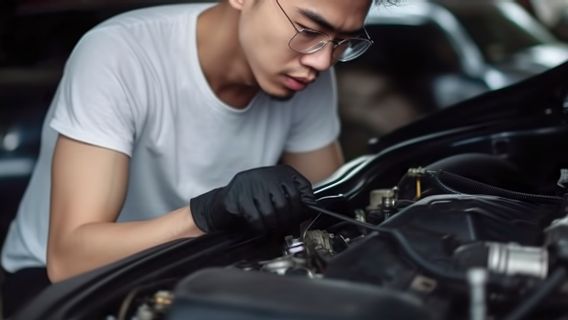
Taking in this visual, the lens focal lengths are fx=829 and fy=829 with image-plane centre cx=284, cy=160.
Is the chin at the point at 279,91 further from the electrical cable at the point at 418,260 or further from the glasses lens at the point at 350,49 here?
the electrical cable at the point at 418,260

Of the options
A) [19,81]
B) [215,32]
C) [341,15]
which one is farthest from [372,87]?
[341,15]

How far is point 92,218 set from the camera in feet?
4.45

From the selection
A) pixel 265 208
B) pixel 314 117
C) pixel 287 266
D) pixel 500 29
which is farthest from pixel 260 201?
pixel 500 29

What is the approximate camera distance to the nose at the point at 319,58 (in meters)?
1.39

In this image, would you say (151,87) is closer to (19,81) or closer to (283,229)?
(283,229)

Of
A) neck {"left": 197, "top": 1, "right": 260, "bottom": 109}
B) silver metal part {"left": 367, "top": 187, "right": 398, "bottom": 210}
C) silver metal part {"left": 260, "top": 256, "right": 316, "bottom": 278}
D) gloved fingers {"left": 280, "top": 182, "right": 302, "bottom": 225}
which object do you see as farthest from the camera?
neck {"left": 197, "top": 1, "right": 260, "bottom": 109}

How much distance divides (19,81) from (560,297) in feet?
6.14

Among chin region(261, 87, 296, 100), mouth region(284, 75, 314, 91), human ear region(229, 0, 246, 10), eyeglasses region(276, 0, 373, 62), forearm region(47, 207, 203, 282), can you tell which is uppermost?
human ear region(229, 0, 246, 10)

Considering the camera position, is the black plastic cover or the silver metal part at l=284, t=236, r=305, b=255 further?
the silver metal part at l=284, t=236, r=305, b=255

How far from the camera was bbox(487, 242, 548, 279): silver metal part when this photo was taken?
920 mm

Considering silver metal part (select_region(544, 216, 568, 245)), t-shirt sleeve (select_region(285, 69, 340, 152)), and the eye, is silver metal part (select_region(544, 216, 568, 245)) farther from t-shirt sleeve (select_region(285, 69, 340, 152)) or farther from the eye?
t-shirt sleeve (select_region(285, 69, 340, 152))

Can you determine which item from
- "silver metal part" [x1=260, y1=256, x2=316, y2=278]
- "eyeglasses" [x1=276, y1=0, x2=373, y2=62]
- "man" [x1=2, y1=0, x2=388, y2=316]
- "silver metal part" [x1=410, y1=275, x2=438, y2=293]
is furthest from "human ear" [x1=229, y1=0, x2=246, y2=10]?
"silver metal part" [x1=410, y1=275, x2=438, y2=293]

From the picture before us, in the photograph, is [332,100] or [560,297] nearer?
[560,297]

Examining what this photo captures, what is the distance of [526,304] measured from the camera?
872mm
